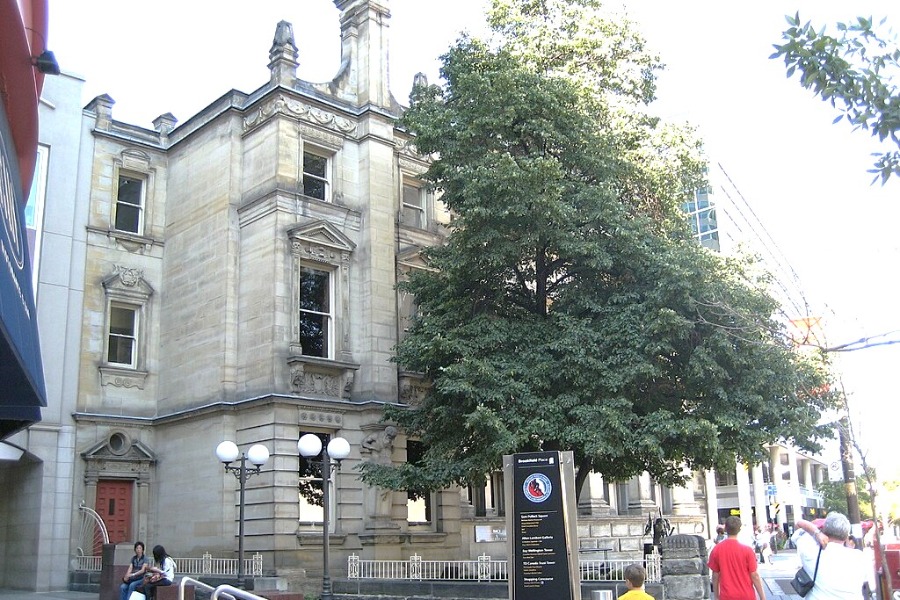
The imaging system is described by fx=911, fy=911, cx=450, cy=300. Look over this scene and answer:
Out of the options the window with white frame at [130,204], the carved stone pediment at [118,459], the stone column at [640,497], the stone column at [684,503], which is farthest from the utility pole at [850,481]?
the window with white frame at [130,204]

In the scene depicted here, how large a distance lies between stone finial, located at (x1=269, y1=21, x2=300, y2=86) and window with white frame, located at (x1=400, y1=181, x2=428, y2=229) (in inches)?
213

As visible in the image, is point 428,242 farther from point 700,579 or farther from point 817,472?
point 817,472

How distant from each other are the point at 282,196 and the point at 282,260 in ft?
6.29

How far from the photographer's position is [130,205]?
29625 mm

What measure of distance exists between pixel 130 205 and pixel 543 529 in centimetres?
2193

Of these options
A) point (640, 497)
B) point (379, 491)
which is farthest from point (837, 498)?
point (379, 491)

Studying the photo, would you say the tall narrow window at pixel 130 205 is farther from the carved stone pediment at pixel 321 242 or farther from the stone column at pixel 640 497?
the stone column at pixel 640 497

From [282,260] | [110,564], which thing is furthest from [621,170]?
[110,564]

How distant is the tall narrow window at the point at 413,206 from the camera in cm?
3023

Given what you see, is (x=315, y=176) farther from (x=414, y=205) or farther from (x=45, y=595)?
(x=45, y=595)

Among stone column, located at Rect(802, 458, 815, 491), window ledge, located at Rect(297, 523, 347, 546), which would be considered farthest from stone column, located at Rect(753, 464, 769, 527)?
window ledge, located at Rect(297, 523, 347, 546)

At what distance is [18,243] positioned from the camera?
312 inches

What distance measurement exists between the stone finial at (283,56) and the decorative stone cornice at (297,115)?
24.0 inches

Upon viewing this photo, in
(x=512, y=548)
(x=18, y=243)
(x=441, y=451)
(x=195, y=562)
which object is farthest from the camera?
(x=195, y=562)
